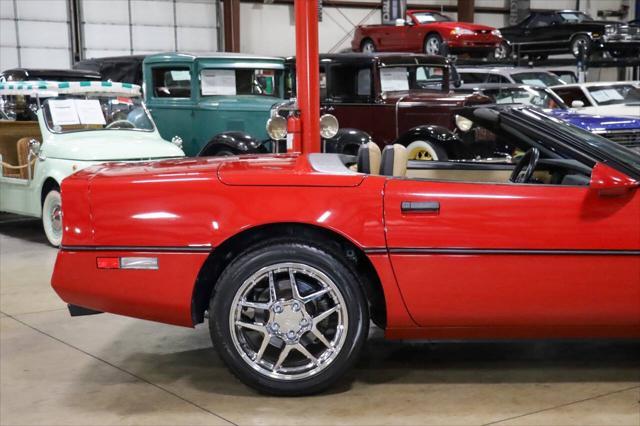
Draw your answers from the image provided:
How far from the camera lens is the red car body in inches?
134

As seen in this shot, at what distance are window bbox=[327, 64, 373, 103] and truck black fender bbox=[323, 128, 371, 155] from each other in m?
0.70

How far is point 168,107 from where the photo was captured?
10289mm

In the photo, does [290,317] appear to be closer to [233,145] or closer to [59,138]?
[59,138]

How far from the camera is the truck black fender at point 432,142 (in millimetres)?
9227

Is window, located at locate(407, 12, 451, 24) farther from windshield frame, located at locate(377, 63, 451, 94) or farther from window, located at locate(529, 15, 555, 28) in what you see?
windshield frame, located at locate(377, 63, 451, 94)

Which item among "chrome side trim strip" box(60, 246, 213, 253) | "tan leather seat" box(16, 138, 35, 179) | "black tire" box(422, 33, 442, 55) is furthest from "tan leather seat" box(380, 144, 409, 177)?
"black tire" box(422, 33, 442, 55)

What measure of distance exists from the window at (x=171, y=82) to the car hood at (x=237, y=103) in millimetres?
340

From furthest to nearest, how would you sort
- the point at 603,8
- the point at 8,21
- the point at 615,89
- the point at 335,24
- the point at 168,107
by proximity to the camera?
the point at 603,8
the point at 335,24
the point at 8,21
the point at 615,89
the point at 168,107

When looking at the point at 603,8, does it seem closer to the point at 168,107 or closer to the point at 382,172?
the point at 168,107

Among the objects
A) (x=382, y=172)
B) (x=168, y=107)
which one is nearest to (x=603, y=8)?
(x=168, y=107)

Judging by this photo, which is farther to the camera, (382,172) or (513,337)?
(382,172)

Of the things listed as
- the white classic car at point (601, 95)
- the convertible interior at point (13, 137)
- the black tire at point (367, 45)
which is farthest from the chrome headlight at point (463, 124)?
the black tire at point (367, 45)

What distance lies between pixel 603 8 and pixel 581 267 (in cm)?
2658

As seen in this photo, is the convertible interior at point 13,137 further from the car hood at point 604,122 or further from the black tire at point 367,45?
the black tire at point 367,45
